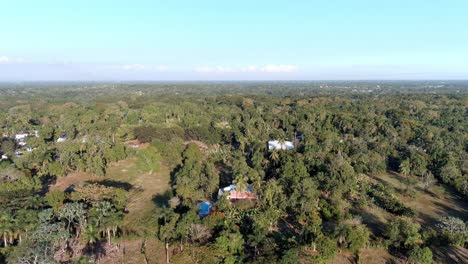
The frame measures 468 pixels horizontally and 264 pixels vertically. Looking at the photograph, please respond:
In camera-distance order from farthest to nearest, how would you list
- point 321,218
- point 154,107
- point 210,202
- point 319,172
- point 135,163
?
point 154,107 < point 135,163 < point 319,172 < point 210,202 < point 321,218

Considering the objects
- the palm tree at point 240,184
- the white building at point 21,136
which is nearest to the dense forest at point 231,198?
the palm tree at point 240,184

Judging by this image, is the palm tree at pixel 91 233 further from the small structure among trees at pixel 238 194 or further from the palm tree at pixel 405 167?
the palm tree at pixel 405 167

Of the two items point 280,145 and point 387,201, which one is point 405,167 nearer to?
point 387,201

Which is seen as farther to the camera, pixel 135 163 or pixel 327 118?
pixel 327 118

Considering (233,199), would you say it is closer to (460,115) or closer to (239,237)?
(239,237)

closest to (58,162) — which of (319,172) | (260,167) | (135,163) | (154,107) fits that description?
(135,163)

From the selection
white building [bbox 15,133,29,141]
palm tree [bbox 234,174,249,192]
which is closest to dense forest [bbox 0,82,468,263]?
palm tree [bbox 234,174,249,192]
